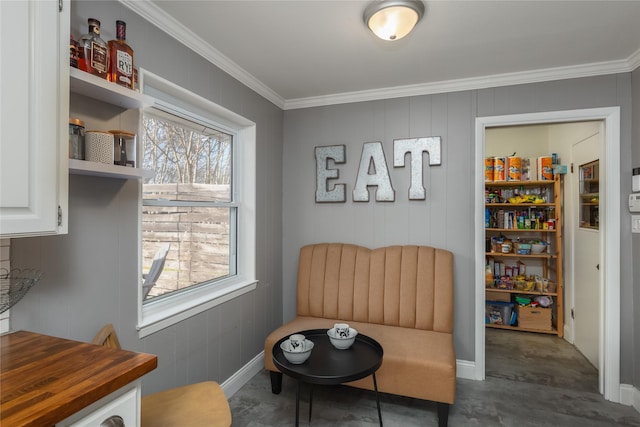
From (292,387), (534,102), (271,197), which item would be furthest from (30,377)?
(534,102)

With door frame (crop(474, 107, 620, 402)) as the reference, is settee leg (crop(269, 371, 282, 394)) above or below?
below

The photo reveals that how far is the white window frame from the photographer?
1957 millimetres

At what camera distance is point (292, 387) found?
8.83 ft

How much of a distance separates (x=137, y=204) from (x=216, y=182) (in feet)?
2.94

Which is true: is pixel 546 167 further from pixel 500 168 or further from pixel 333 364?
pixel 333 364

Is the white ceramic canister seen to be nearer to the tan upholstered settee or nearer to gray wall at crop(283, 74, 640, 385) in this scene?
the tan upholstered settee

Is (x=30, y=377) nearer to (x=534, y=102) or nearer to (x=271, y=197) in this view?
(x=271, y=197)

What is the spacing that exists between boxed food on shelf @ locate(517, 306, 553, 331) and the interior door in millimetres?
336

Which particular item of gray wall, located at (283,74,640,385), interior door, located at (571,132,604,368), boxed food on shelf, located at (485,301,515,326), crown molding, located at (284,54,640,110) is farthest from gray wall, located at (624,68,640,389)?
boxed food on shelf, located at (485,301,515,326)

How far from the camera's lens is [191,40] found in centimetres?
215

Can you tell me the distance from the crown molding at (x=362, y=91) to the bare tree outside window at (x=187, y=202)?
481mm

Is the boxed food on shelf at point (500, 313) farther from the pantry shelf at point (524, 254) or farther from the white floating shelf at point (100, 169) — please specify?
the white floating shelf at point (100, 169)

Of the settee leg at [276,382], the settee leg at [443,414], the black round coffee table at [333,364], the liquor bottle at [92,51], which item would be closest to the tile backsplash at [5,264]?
the liquor bottle at [92,51]

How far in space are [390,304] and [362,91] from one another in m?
1.89
